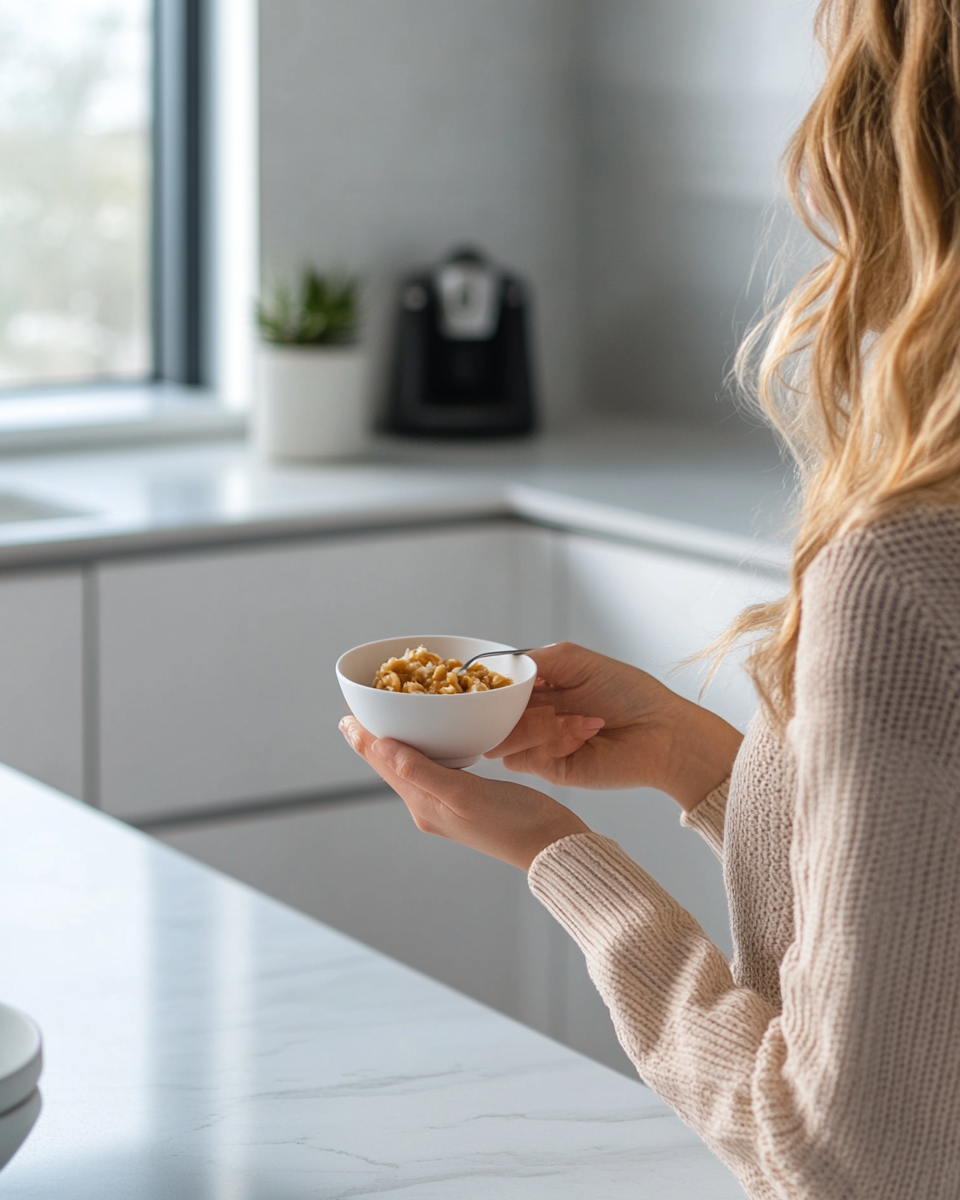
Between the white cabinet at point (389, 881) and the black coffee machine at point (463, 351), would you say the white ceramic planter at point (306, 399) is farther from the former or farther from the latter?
the white cabinet at point (389, 881)

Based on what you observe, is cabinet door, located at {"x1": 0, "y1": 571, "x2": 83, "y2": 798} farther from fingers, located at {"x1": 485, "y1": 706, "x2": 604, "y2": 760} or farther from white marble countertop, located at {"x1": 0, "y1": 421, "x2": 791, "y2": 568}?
fingers, located at {"x1": 485, "y1": 706, "x2": 604, "y2": 760}

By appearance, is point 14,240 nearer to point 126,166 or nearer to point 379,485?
point 126,166

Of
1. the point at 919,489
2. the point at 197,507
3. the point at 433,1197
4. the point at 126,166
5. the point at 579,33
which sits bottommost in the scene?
the point at 433,1197

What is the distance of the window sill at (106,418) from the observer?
2674 mm

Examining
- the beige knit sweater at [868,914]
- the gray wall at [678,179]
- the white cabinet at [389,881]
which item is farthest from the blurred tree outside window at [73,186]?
the beige knit sweater at [868,914]

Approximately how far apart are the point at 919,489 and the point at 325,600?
1.66 metres

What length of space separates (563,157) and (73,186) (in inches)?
35.1

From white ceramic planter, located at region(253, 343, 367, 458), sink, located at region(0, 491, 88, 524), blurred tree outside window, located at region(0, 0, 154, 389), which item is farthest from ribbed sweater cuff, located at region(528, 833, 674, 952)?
blurred tree outside window, located at region(0, 0, 154, 389)

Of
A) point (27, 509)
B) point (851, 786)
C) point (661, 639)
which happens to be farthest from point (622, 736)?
point (27, 509)

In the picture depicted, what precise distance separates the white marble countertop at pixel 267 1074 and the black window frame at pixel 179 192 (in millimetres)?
1898

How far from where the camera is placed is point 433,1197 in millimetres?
798

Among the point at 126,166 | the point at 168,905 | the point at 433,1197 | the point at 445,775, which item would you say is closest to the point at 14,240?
the point at 126,166

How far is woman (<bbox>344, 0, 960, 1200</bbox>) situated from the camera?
0.65m

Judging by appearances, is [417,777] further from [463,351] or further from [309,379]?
[463,351]
